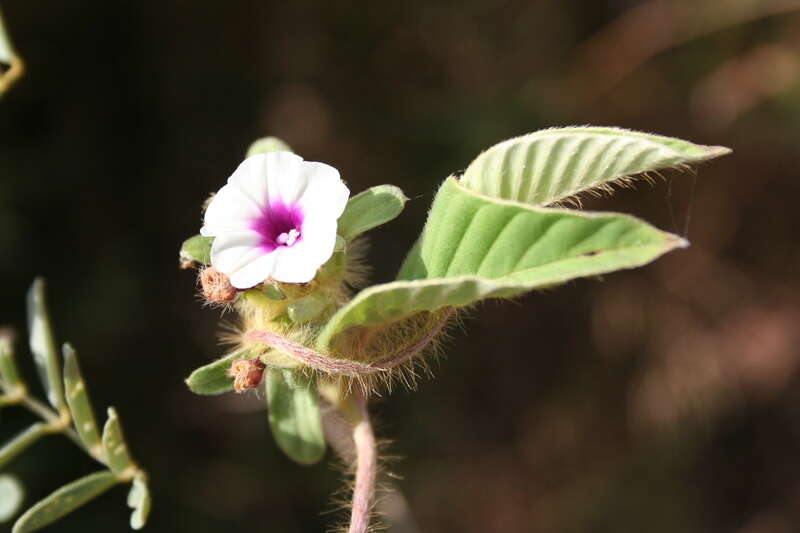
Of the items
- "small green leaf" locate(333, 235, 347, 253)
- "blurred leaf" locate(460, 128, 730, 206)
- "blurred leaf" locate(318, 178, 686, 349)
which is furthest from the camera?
"small green leaf" locate(333, 235, 347, 253)

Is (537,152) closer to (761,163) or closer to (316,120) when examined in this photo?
(316,120)

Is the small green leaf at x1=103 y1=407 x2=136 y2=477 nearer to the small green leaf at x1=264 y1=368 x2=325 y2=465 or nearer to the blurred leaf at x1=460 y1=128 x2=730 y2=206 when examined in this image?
the small green leaf at x1=264 y1=368 x2=325 y2=465

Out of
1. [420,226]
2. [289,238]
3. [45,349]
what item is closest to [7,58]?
[45,349]

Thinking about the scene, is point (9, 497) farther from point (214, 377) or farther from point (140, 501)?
point (214, 377)

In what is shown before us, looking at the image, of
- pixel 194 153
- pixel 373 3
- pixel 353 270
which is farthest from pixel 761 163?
pixel 353 270

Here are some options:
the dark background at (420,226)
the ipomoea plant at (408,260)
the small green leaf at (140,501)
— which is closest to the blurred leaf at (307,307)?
the ipomoea plant at (408,260)

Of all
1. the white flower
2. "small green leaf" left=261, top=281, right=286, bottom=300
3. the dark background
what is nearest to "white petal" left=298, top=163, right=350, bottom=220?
the white flower
